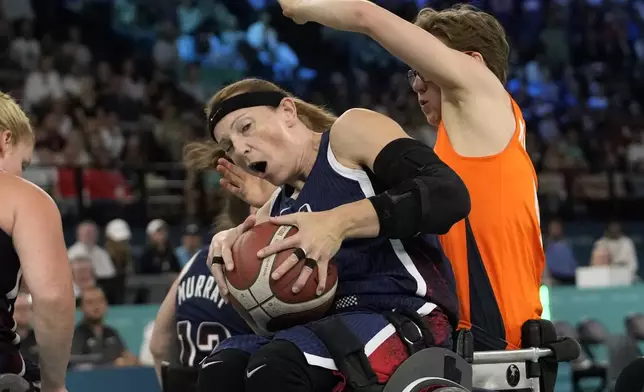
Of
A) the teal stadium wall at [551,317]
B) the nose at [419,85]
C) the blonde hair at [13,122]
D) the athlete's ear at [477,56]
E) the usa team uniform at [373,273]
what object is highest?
the athlete's ear at [477,56]

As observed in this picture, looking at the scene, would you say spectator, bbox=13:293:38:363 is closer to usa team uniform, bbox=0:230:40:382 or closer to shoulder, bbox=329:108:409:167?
usa team uniform, bbox=0:230:40:382

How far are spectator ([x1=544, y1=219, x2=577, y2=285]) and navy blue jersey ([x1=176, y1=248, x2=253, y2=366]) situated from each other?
8.45 m

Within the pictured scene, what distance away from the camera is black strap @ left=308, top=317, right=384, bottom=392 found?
9.91 feet

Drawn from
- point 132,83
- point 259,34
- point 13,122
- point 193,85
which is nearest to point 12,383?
point 13,122

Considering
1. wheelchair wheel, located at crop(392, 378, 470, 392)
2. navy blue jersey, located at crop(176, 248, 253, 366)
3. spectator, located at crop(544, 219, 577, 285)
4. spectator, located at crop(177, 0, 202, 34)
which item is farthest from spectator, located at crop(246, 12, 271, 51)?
wheelchair wheel, located at crop(392, 378, 470, 392)

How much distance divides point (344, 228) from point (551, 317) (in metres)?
7.12

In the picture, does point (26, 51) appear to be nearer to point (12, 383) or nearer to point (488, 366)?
point (12, 383)

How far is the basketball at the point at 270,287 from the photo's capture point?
303cm

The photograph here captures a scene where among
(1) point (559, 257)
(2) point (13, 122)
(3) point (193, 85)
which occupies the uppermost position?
(2) point (13, 122)

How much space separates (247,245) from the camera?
3129mm

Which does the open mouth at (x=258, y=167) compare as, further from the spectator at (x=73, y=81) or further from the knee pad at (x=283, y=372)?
the spectator at (x=73, y=81)

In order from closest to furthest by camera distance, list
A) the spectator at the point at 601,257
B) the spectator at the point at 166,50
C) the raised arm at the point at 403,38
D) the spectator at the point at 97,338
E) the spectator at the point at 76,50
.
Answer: the raised arm at the point at 403,38, the spectator at the point at 97,338, the spectator at the point at 601,257, the spectator at the point at 76,50, the spectator at the point at 166,50

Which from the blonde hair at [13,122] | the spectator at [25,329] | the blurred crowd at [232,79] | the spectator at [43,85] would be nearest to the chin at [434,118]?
the blonde hair at [13,122]

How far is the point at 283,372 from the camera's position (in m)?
2.98
